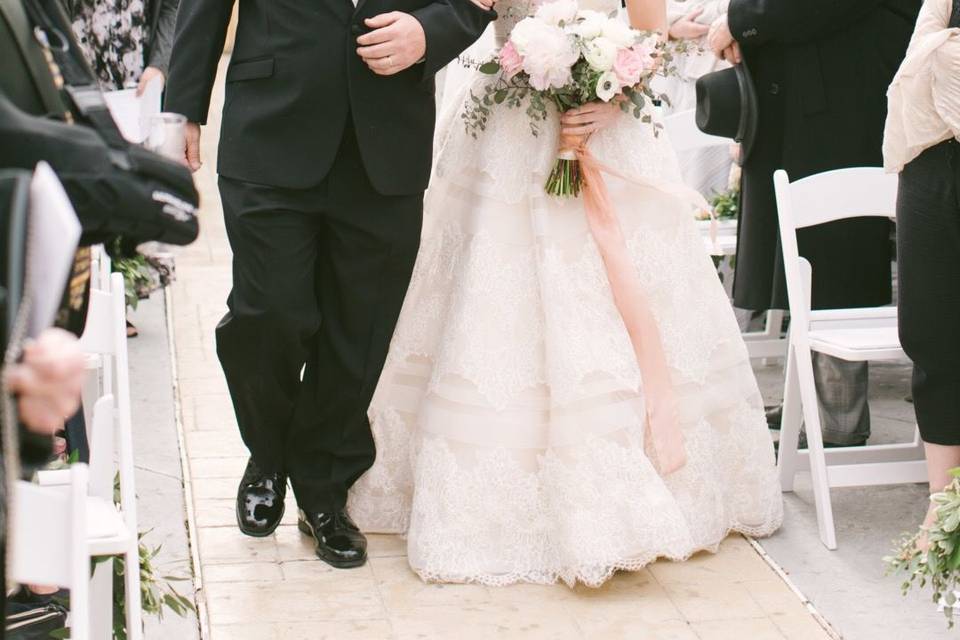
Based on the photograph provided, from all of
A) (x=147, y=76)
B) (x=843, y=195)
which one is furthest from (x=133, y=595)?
(x=147, y=76)

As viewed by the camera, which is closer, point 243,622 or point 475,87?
point 243,622

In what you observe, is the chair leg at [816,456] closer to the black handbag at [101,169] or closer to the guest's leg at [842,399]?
the guest's leg at [842,399]

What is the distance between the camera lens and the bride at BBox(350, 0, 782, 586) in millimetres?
3891

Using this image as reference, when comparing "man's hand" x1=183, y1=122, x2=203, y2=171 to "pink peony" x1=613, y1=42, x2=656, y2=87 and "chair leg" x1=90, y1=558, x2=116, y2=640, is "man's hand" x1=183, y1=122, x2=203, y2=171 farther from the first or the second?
"chair leg" x1=90, y1=558, x2=116, y2=640

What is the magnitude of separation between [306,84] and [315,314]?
0.62 metres

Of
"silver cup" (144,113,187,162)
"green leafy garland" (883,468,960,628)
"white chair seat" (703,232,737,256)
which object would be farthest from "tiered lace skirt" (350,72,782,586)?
"silver cup" (144,113,187,162)

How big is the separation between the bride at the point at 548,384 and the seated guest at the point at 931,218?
0.52 metres

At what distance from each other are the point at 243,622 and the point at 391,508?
685mm

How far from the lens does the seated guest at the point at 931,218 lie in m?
3.65

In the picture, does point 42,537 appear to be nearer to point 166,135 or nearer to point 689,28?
point 166,135

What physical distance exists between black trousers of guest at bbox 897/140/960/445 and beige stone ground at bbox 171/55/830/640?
2.11 feet

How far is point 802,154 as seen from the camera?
16.0ft

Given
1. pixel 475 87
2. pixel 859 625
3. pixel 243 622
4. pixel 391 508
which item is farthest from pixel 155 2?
pixel 859 625

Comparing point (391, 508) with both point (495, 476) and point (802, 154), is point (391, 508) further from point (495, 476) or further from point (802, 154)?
point (802, 154)
